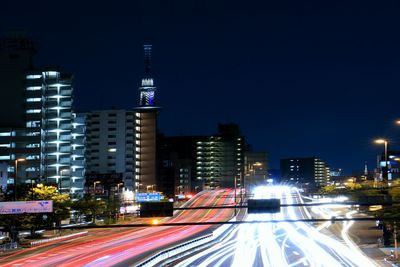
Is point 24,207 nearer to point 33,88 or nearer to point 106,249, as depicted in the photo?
point 106,249

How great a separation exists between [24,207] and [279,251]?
1479 inches

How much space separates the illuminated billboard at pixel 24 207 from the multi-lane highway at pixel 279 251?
20894mm

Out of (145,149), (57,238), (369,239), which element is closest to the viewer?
(369,239)

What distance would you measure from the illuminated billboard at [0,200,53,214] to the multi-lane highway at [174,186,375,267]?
20894 mm

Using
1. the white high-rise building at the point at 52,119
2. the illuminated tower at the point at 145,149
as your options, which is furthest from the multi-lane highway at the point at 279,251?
the illuminated tower at the point at 145,149

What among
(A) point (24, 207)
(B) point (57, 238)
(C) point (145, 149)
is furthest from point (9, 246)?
(C) point (145, 149)

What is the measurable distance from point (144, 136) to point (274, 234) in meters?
109

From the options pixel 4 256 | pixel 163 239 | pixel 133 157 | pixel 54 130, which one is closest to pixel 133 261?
pixel 4 256

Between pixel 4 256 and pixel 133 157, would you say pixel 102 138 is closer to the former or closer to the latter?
pixel 133 157

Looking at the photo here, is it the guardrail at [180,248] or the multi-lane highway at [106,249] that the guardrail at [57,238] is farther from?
the guardrail at [180,248]

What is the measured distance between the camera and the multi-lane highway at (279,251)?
191 ft

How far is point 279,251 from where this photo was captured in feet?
221

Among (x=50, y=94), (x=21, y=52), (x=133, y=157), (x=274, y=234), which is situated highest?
(x=21, y=52)

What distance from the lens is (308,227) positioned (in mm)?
94688
